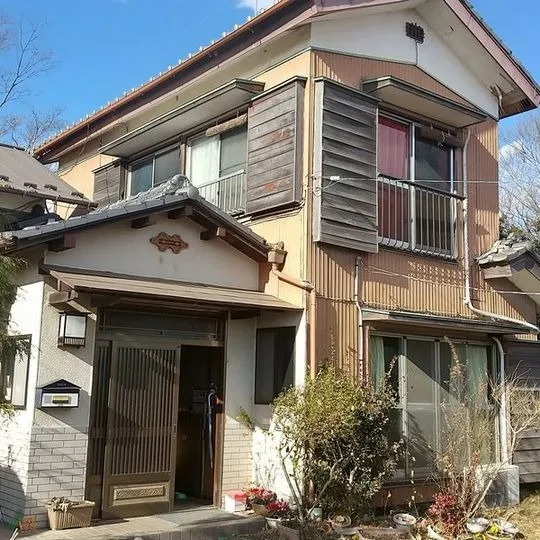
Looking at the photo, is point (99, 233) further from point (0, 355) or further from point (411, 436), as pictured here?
point (411, 436)

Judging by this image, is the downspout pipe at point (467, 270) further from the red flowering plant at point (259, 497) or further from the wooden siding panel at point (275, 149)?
the red flowering plant at point (259, 497)

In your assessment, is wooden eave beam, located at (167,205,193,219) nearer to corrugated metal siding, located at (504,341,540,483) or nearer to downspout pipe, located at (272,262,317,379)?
downspout pipe, located at (272,262,317,379)

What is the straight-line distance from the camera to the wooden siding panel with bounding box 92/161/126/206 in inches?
539

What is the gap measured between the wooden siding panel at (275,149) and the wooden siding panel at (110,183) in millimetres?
4140

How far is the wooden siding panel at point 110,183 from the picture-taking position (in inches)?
539

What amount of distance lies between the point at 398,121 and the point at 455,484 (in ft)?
18.5

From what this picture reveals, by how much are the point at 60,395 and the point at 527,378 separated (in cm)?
789

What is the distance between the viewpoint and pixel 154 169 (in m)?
13.1

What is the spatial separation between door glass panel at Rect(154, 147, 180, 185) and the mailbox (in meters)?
5.50

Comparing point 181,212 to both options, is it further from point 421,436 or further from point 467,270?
point 467,270

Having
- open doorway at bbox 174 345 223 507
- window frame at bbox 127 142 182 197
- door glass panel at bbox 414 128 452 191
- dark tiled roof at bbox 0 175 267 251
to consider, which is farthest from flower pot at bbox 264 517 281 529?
window frame at bbox 127 142 182 197

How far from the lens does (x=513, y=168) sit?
960 inches

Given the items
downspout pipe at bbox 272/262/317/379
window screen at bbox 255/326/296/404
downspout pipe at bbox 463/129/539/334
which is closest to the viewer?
downspout pipe at bbox 272/262/317/379

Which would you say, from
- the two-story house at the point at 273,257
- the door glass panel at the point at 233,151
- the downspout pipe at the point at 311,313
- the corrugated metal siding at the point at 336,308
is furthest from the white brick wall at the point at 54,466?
the door glass panel at the point at 233,151
